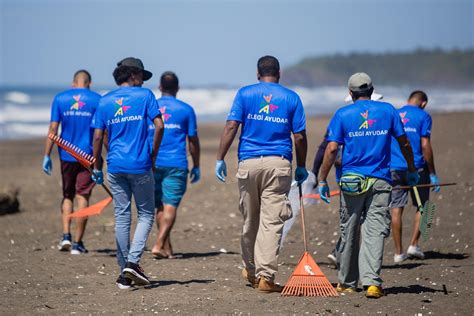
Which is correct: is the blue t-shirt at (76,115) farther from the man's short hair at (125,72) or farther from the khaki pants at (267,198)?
the khaki pants at (267,198)

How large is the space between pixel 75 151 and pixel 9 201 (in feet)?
14.9

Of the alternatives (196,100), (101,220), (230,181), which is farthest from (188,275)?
(196,100)

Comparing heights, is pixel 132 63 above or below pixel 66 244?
above

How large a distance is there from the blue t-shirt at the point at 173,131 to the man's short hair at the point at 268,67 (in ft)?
7.11

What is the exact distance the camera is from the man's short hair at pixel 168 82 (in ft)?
33.8

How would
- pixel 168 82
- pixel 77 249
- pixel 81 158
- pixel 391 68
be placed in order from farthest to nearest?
pixel 391 68 < pixel 77 249 < pixel 168 82 < pixel 81 158

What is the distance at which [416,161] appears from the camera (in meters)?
10.1

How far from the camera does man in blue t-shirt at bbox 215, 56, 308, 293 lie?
796 cm

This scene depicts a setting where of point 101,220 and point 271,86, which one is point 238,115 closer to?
point 271,86

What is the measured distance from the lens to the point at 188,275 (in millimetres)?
9125

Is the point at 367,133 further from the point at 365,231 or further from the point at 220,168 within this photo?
the point at 220,168

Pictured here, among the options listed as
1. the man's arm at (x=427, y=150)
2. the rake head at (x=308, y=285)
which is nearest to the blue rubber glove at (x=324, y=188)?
the rake head at (x=308, y=285)

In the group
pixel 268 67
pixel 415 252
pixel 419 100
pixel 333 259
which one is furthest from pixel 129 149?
pixel 415 252

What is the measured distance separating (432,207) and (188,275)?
248 cm
